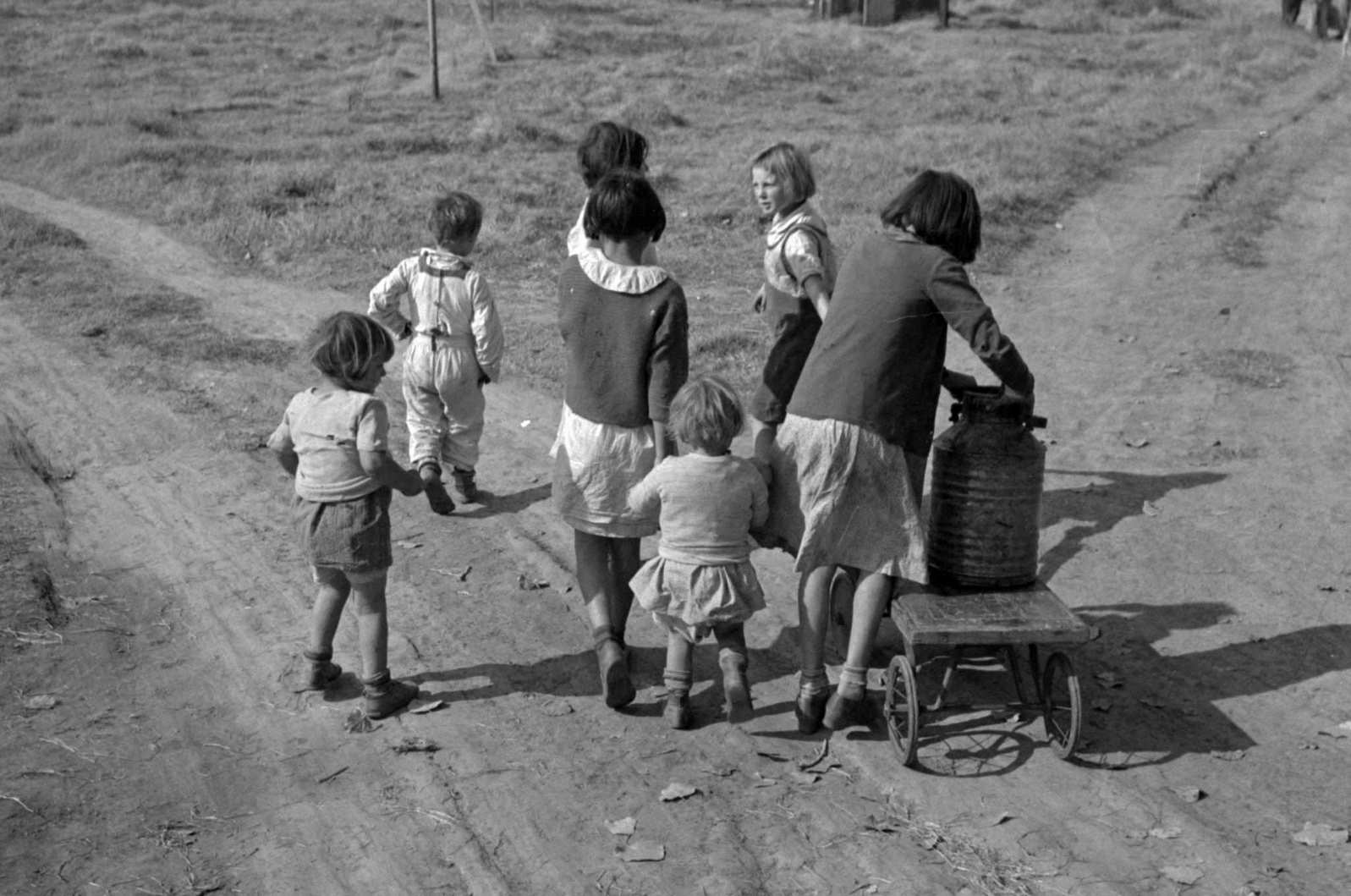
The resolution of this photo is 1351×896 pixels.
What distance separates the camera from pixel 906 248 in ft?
15.8

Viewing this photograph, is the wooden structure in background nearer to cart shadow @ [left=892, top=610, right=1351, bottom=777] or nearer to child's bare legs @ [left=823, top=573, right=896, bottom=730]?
cart shadow @ [left=892, top=610, right=1351, bottom=777]

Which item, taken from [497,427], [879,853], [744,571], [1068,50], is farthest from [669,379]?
[1068,50]

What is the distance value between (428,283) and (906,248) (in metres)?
3.17

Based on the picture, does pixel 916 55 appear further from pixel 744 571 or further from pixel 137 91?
pixel 744 571

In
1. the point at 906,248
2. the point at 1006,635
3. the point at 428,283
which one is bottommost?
the point at 1006,635

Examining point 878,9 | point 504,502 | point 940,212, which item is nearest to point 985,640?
point 940,212

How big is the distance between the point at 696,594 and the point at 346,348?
147 centimetres

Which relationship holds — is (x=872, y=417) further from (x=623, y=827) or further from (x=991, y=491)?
(x=623, y=827)

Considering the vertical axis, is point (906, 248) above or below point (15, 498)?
above

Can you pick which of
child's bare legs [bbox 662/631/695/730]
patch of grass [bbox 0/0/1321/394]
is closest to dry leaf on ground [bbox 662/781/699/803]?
child's bare legs [bbox 662/631/695/730]

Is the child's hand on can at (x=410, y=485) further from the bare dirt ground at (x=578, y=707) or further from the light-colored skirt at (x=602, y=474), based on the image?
the bare dirt ground at (x=578, y=707)

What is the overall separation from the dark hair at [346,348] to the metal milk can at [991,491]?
6.62 feet

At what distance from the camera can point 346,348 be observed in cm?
501

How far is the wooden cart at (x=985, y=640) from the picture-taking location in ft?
15.4
